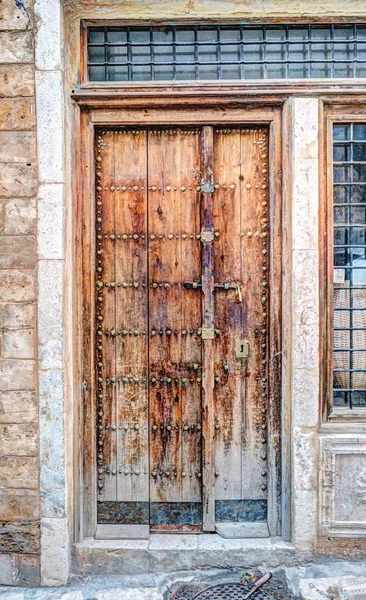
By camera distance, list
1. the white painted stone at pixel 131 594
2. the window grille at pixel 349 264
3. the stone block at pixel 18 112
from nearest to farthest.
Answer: the white painted stone at pixel 131 594 → the stone block at pixel 18 112 → the window grille at pixel 349 264

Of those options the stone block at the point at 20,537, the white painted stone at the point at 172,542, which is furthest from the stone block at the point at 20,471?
the white painted stone at the point at 172,542

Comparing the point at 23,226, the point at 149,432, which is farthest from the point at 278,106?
the point at 149,432

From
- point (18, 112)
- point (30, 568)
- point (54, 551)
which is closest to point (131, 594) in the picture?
point (54, 551)

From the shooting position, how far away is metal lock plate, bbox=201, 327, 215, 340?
3135 millimetres

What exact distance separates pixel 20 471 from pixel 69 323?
0.93 m

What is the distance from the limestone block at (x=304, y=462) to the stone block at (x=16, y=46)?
278cm

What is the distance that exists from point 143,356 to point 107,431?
0.55 meters

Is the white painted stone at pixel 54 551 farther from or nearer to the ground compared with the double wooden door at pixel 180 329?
nearer to the ground

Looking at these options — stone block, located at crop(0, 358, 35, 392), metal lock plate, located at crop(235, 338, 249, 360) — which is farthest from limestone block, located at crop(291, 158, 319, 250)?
stone block, located at crop(0, 358, 35, 392)

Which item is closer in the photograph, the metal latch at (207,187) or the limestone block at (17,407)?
the limestone block at (17,407)

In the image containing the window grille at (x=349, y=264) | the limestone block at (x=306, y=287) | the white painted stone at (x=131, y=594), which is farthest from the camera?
the window grille at (x=349, y=264)

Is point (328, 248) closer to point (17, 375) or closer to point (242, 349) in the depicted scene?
point (242, 349)

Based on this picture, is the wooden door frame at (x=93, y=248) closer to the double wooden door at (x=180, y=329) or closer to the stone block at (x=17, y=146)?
the double wooden door at (x=180, y=329)

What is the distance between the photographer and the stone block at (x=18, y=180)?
2875mm
